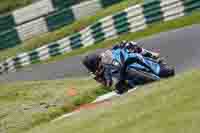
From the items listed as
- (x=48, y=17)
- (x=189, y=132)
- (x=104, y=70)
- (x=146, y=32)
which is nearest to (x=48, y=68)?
(x=146, y=32)

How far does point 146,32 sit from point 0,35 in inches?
299

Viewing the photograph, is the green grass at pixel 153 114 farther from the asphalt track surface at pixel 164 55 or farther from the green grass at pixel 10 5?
the green grass at pixel 10 5

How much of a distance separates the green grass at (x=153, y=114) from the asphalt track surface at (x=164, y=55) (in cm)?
352

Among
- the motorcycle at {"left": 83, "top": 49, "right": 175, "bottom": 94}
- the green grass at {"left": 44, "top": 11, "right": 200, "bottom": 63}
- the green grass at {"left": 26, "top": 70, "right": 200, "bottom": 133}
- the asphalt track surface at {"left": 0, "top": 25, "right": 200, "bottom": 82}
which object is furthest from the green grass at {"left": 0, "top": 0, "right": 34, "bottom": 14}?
the green grass at {"left": 26, "top": 70, "right": 200, "bottom": 133}

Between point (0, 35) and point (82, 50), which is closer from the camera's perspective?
point (82, 50)

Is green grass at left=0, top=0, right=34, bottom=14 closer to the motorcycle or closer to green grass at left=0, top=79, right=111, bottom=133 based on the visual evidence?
green grass at left=0, top=79, right=111, bottom=133

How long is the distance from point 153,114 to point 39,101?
7.13 meters

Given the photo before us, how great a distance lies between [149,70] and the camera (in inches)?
509

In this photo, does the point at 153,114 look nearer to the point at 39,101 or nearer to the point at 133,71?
the point at 133,71

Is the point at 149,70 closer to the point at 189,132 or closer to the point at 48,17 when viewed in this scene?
the point at 189,132

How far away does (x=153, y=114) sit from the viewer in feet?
28.2

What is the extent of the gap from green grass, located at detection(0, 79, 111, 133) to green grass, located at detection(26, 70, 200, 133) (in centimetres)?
191

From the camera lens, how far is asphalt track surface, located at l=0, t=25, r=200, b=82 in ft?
48.7

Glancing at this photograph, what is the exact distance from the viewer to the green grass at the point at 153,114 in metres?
7.75
